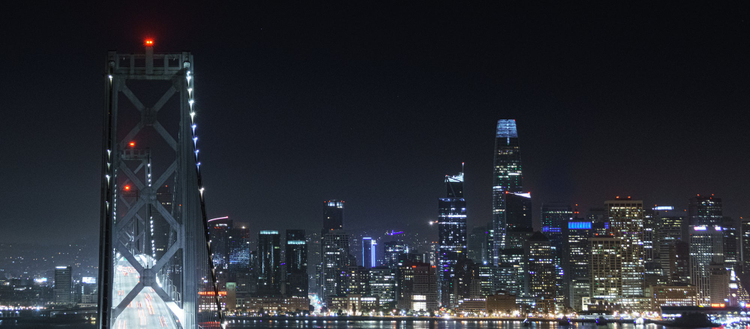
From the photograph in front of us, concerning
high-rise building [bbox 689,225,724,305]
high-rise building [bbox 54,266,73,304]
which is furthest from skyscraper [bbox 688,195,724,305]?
high-rise building [bbox 54,266,73,304]

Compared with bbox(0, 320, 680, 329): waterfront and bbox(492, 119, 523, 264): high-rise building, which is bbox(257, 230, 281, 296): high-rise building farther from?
bbox(492, 119, 523, 264): high-rise building

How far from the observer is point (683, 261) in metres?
138

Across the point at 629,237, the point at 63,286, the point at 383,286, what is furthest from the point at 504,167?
the point at 63,286

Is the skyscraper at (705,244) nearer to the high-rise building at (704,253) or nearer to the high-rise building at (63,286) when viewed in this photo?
→ the high-rise building at (704,253)

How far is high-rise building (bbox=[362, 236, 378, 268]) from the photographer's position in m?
157

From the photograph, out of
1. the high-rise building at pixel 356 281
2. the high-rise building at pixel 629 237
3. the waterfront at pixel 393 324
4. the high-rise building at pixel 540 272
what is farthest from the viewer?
the high-rise building at pixel 629 237

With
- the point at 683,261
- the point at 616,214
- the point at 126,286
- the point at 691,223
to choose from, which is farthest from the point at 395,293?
the point at 126,286

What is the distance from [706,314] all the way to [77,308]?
249ft

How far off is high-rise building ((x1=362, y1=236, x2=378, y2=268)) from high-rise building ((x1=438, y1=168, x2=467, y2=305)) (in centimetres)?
1535

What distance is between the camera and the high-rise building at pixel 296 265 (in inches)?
4727

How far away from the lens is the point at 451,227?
5960 inches

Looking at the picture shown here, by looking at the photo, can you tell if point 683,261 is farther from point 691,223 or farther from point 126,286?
point 126,286

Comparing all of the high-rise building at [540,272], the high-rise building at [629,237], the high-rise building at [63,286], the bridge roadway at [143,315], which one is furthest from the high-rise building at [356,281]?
the bridge roadway at [143,315]

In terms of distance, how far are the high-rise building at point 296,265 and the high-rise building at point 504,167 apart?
145 feet
